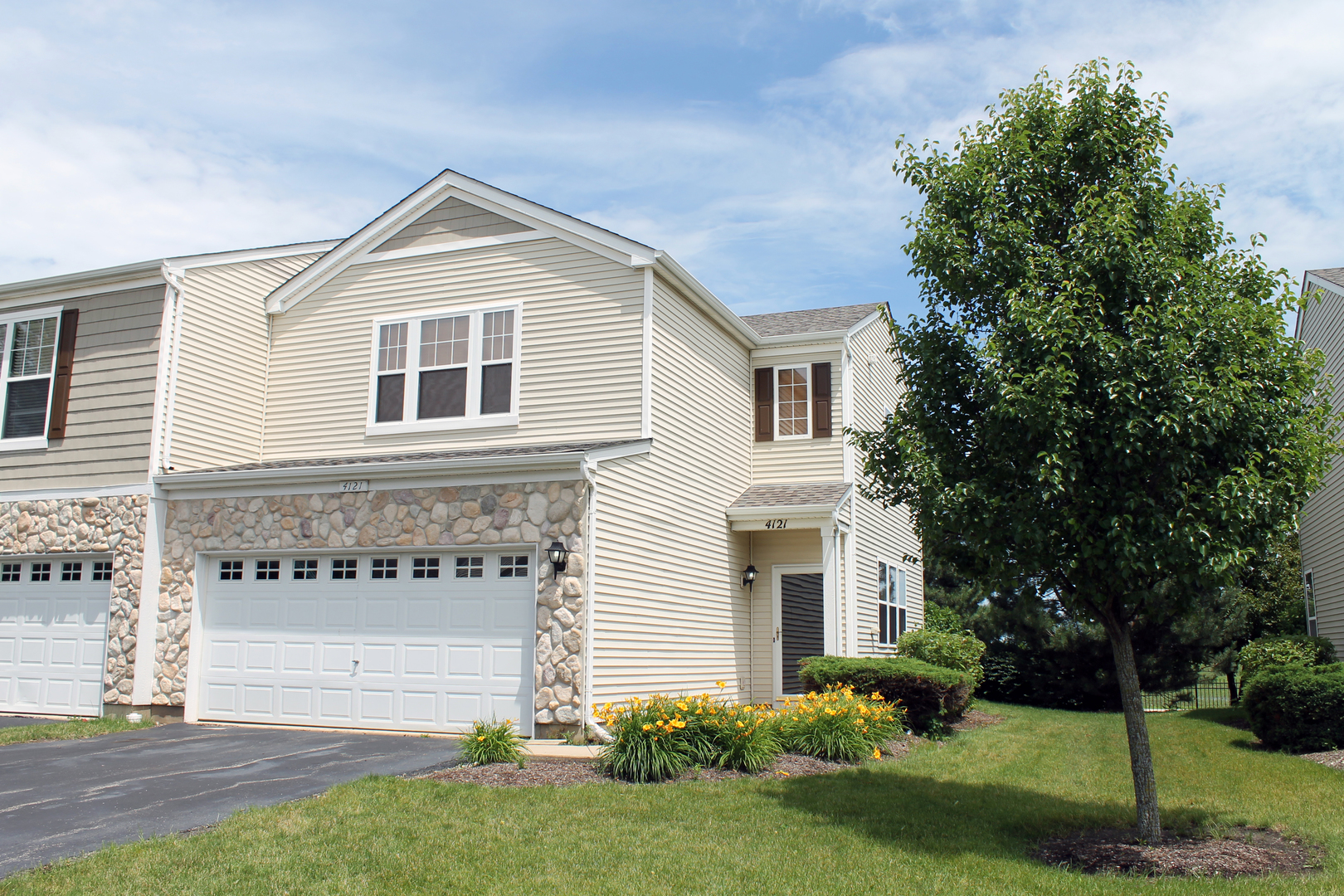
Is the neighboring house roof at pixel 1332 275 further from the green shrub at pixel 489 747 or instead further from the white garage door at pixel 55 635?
the white garage door at pixel 55 635

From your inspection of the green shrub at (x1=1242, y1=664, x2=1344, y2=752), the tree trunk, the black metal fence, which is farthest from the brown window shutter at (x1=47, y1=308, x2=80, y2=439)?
the black metal fence

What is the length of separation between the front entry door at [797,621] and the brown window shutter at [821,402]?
8.04ft

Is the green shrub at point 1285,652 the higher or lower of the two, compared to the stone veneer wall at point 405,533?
lower

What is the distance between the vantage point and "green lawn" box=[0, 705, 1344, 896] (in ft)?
19.8

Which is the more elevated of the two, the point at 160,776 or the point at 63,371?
the point at 63,371

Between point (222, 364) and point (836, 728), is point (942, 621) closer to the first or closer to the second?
point (836, 728)

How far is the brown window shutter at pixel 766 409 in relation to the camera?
57.5 ft

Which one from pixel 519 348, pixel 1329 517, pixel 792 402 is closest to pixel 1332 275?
pixel 1329 517

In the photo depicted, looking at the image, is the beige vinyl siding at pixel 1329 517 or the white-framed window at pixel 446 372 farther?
the beige vinyl siding at pixel 1329 517

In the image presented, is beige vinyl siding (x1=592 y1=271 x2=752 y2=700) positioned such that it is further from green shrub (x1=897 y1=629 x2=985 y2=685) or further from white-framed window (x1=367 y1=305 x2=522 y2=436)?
green shrub (x1=897 y1=629 x2=985 y2=685)

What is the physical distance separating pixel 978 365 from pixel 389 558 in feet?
26.2

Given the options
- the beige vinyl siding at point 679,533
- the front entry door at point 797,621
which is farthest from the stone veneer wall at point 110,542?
the front entry door at point 797,621

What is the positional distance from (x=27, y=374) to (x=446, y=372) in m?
6.43

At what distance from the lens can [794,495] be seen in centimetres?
1627
